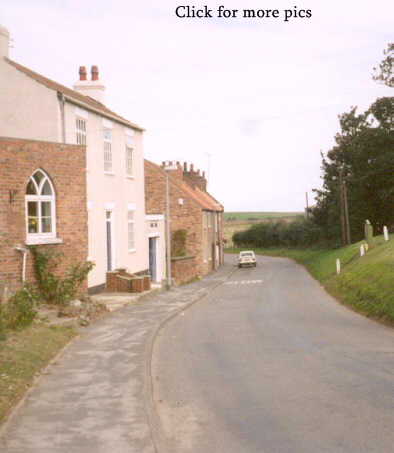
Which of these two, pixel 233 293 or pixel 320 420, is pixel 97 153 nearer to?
pixel 233 293

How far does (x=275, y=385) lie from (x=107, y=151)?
18.3 meters

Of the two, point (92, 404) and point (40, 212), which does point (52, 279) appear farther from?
point (92, 404)

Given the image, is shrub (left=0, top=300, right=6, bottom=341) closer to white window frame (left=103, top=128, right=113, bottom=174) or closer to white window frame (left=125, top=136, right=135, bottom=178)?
white window frame (left=103, top=128, right=113, bottom=174)

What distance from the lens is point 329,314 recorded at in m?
21.5

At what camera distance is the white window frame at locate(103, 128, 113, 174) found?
86.4 feet

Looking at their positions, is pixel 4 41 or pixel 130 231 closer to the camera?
pixel 4 41

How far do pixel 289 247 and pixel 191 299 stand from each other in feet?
208

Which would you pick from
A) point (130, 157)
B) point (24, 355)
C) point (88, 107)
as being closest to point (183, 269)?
point (130, 157)

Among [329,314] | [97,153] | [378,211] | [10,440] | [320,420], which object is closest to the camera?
[10,440]

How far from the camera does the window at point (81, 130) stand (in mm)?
23434

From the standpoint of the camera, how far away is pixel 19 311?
14523 mm

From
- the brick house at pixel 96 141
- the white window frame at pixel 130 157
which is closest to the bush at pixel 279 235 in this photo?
the brick house at pixel 96 141

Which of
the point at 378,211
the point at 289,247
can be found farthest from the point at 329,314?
the point at 289,247

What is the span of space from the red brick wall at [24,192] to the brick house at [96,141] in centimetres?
216
